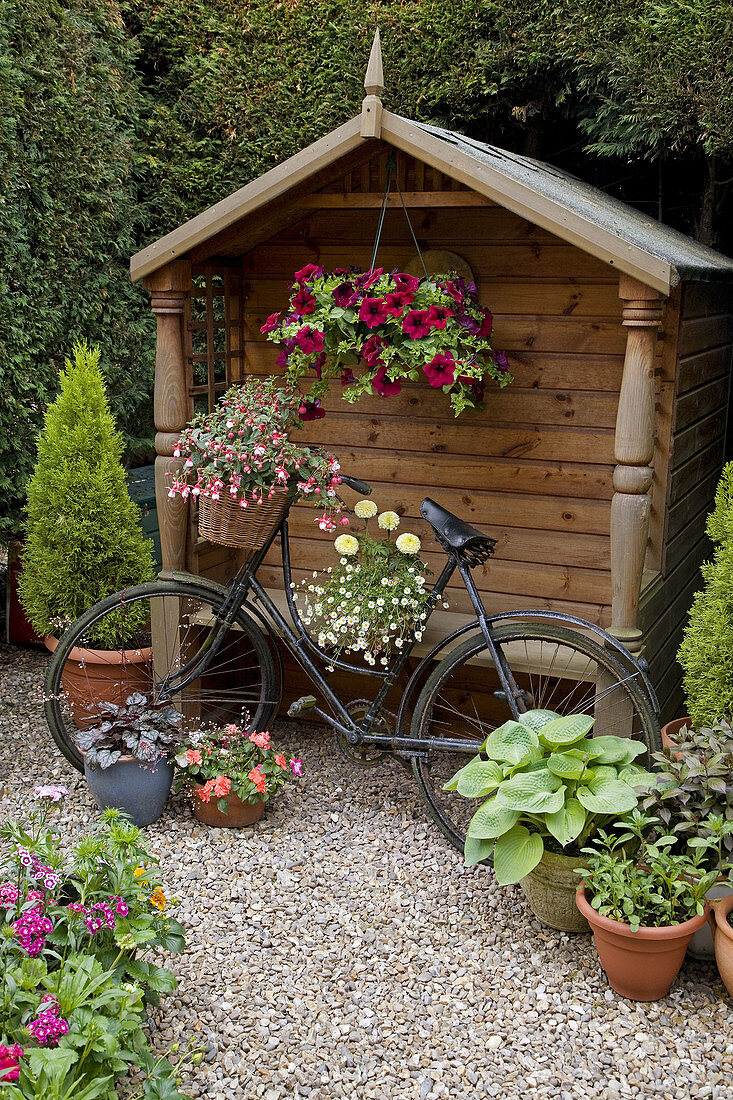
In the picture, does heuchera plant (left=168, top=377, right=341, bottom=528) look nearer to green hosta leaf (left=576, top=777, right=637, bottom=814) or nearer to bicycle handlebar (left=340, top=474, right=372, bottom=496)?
bicycle handlebar (left=340, top=474, right=372, bottom=496)

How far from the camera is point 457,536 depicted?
11.1ft

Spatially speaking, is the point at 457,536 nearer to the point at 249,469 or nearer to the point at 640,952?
the point at 249,469

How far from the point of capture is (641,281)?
302 centimetres

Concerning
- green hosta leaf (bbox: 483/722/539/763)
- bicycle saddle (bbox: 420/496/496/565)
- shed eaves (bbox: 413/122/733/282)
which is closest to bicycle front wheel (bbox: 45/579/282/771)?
bicycle saddle (bbox: 420/496/496/565)

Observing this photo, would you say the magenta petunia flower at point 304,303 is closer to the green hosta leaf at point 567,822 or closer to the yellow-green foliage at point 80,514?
the yellow-green foliage at point 80,514

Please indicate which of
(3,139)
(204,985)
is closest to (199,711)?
(204,985)

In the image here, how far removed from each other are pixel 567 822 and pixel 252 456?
1648mm

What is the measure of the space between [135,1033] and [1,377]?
3519 mm

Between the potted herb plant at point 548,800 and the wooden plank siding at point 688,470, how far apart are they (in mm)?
750

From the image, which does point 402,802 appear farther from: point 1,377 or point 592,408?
point 1,377

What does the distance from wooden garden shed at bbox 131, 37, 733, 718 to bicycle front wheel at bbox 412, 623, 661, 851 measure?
0.18 metres

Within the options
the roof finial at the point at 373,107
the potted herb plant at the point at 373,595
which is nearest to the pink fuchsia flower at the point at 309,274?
the roof finial at the point at 373,107

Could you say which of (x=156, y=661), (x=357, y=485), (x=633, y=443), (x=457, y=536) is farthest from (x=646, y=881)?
(x=156, y=661)

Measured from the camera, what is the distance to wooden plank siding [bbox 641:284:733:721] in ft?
12.9
